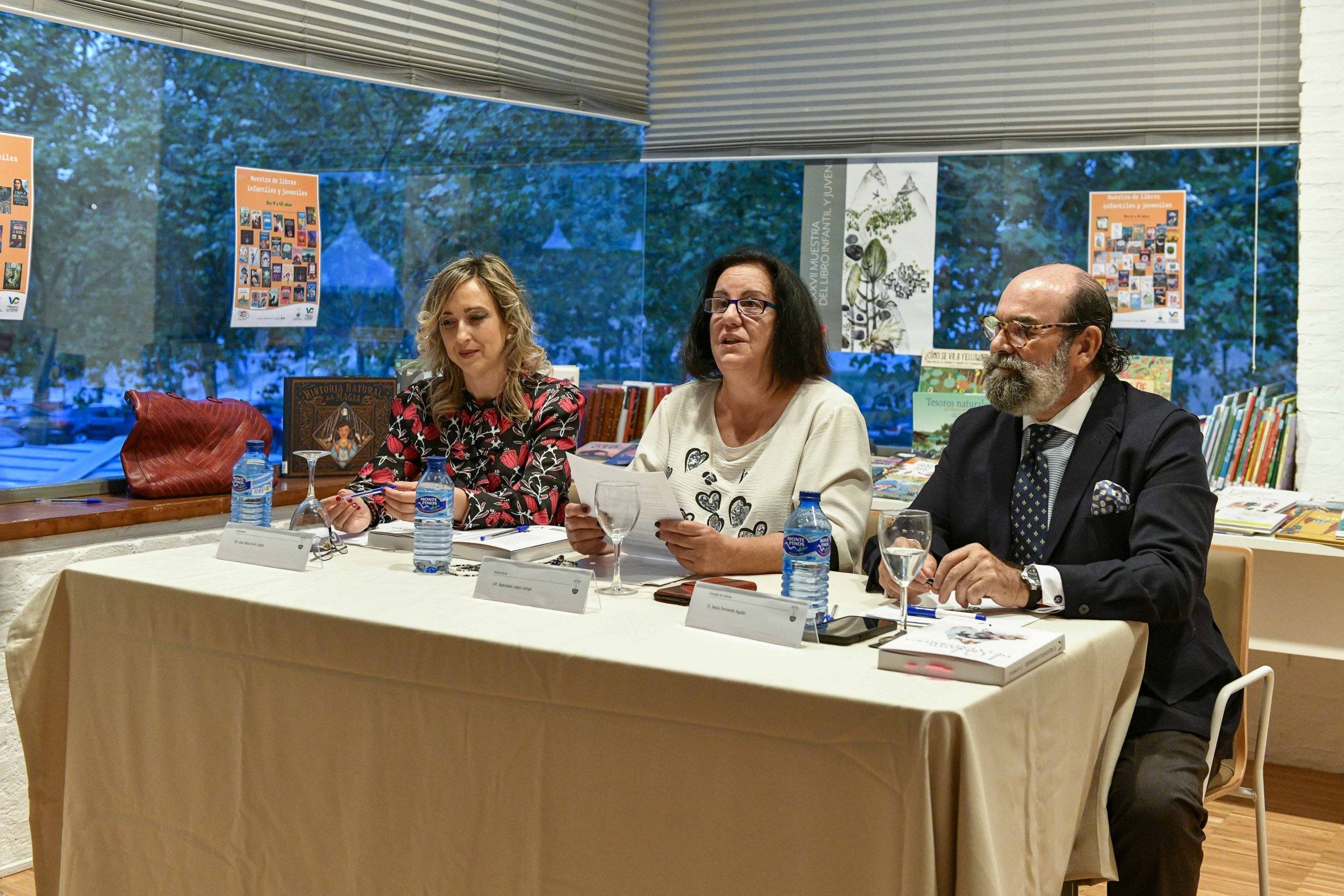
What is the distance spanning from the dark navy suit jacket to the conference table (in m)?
0.09

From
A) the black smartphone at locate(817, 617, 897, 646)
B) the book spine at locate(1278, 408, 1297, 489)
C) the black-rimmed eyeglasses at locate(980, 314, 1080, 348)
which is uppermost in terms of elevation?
the black-rimmed eyeglasses at locate(980, 314, 1080, 348)

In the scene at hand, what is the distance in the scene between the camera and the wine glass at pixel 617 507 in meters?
2.07

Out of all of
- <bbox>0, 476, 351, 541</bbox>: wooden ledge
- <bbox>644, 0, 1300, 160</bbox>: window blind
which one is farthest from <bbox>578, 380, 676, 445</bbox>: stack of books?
<bbox>0, 476, 351, 541</bbox>: wooden ledge

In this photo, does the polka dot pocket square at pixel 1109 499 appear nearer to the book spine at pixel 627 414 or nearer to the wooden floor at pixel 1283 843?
the wooden floor at pixel 1283 843

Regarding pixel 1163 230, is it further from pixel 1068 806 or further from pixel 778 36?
pixel 1068 806

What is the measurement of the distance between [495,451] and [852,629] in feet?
4.64

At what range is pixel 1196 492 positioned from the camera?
2225mm

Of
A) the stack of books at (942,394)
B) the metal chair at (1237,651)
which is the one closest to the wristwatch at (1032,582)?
the metal chair at (1237,651)

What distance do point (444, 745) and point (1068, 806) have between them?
93cm

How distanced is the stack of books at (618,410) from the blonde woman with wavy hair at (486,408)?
1.61m

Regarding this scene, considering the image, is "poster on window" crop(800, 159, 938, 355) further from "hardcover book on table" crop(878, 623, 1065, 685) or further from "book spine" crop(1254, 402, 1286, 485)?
"hardcover book on table" crop(878, 623, 1065, 685)

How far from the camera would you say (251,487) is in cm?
261

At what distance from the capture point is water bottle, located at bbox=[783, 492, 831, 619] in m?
2.00

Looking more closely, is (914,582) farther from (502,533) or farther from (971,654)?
(502,533)
